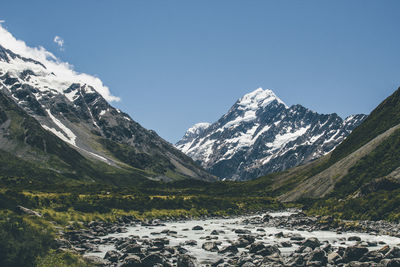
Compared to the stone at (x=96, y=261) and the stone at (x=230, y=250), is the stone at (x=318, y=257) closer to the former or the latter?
the stone at (x=230, y=250)

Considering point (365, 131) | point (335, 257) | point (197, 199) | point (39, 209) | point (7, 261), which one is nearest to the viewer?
point (7, 261)

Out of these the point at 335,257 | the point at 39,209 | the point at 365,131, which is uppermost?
the point at 365,131

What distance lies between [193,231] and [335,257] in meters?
33.8

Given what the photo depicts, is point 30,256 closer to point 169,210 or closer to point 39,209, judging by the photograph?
point 39,209

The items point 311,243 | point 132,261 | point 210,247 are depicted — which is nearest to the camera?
point 132,261

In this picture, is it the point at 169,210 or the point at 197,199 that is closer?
the point at 169,210

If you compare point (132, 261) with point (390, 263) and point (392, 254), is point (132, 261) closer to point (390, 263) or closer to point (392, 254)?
point (390, 263)

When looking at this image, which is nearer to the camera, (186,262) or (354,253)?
(186,262)

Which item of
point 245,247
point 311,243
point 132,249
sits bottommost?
point 245,247

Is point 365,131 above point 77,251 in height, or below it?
above

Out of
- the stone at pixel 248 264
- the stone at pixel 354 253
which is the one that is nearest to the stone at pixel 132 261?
the stone at pixel 248 264

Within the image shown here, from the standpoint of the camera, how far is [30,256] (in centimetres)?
2814

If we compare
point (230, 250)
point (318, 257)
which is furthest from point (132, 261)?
point (318, 257)

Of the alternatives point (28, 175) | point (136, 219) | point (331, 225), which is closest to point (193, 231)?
point (136, 219)
